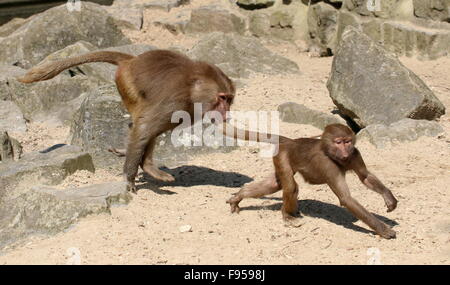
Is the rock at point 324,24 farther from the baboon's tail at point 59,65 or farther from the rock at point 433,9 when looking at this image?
the baboon's tail at point 59,65

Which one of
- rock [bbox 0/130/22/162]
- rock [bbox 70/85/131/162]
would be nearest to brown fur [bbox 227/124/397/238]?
rock [bbox 70/85/131/162]

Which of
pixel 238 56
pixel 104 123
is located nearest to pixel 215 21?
pixel 238 56

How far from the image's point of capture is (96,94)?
7.86 meters

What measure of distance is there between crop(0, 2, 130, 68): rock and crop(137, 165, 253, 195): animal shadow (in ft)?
14.7

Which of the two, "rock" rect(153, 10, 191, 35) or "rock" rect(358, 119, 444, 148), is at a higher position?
"rock" rect(358, 119, 444, 148)

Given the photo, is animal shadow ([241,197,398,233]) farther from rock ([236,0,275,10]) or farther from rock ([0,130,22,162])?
rock ([236,0,275,10])

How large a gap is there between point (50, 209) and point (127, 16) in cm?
714

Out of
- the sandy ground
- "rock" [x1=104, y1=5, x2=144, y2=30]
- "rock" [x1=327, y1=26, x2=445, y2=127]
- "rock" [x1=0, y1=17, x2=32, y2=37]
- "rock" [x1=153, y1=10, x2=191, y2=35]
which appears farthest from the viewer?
"rock" [x1=0, y1=17, x2=32, y2=37]

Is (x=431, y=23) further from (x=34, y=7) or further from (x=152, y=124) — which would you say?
(x=34, y=7)

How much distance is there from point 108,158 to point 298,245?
102 inches

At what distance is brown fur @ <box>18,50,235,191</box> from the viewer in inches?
261

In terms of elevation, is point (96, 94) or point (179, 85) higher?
point (179, 85)

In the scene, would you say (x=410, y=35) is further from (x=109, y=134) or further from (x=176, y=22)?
(x=109, y=134)

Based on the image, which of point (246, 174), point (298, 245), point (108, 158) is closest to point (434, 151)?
point (246, 174)
